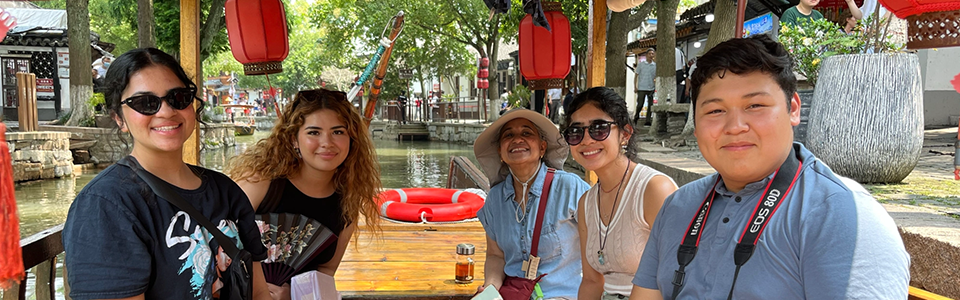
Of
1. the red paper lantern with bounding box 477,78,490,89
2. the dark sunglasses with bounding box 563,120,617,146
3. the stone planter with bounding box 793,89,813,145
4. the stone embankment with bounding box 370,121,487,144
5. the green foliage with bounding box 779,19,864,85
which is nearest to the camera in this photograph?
the dark sunglasses with bounding box 563,120,617,146

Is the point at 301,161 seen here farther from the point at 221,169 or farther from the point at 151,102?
the point at 221,169

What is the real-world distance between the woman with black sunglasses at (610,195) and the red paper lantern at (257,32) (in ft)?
8.81

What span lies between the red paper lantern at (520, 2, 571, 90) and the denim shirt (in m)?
1.87

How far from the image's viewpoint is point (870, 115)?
4.68m

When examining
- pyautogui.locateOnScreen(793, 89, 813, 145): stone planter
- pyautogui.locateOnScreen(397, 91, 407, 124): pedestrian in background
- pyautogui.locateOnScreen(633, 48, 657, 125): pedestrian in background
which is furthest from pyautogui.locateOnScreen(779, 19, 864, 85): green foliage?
pyautogui.locateOnScreen(397, 91, 407, 124): pedestrian in background

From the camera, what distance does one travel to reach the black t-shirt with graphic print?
1.45m

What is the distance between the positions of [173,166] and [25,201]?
33.1 feet

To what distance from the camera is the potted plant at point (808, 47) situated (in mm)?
6273

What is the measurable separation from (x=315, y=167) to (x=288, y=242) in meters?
0.35

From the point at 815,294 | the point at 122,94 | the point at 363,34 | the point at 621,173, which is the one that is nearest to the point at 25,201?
the point at 122,94

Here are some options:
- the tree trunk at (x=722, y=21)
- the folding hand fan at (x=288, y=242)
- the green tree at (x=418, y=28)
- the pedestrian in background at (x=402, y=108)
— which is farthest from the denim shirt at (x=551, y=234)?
the pedestrian in background at (x=402, y=108)

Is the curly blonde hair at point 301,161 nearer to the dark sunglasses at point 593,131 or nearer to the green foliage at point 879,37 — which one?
the dark sunglasses at point 593,131

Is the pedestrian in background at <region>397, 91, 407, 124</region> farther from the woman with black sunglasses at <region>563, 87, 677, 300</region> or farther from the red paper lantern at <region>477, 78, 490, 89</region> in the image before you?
the woman with black sunglasses at <region>563, 87, 677, 300</region>

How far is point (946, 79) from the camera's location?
10.2 metres
